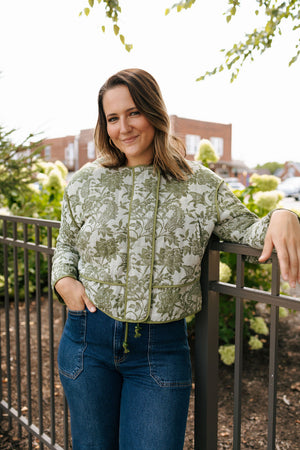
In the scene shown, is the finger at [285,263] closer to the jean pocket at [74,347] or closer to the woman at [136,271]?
the woman at [136,271]

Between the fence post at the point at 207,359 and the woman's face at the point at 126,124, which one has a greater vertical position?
the woman's face at the point at 126,124

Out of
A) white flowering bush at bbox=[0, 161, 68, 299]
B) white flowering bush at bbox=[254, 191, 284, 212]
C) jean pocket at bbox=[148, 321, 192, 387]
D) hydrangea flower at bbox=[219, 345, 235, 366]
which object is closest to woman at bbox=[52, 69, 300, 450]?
jean pocket at bbox=[148, 321, 192, 387]

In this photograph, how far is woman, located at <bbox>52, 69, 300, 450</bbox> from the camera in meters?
1.48

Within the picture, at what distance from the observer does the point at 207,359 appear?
1.61 meters

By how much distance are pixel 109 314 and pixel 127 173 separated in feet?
1.68

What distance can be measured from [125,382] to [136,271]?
16.3 inches

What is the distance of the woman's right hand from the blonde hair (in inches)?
18.1

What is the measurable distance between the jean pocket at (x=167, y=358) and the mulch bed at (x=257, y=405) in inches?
59.6

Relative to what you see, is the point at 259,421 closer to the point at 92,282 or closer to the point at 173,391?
the point at 173,391

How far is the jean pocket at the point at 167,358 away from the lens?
1478mm

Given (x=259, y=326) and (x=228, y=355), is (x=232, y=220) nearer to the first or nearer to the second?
(x=228, y=355)

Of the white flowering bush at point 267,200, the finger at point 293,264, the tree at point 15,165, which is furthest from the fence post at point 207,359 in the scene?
the tree at point 15,165

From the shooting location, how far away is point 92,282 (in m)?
1.57

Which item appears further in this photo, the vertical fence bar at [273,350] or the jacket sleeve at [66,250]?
the jacket sleeve at [66,250]
